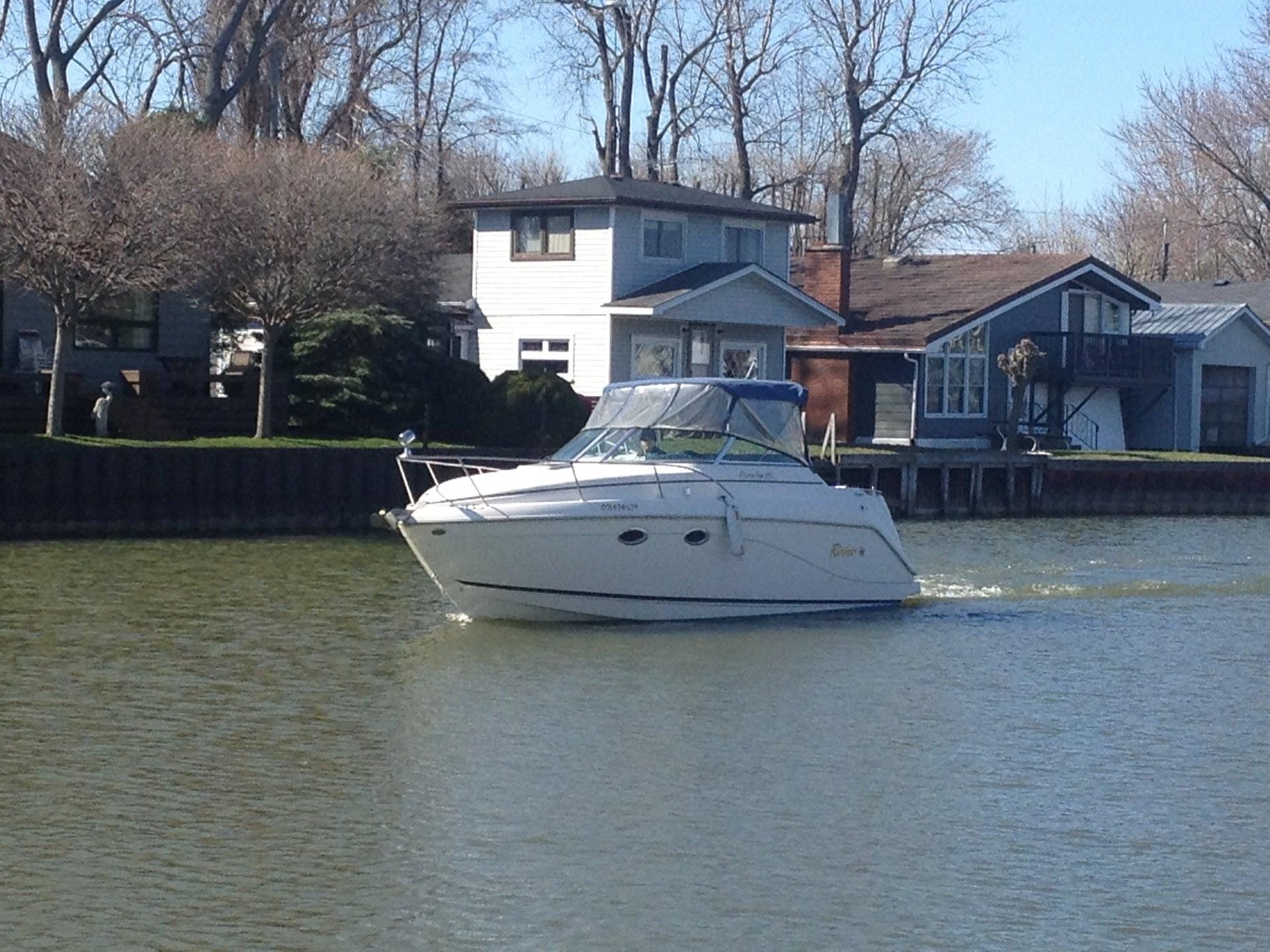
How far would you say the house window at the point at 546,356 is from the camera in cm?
4503

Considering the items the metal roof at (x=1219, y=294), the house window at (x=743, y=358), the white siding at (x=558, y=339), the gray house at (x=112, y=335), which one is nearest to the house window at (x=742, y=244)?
the house window at (x=743, y=358)

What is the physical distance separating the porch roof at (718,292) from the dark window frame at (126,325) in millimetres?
10612

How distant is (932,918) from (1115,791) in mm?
3791

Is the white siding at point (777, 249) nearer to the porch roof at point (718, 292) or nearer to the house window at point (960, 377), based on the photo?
the porch roof at point (718, 292)

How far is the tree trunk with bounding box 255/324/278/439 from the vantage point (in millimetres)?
34375

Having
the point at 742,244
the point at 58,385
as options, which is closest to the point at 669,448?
the point at 58,385

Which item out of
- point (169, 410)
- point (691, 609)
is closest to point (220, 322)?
point (169, 410)

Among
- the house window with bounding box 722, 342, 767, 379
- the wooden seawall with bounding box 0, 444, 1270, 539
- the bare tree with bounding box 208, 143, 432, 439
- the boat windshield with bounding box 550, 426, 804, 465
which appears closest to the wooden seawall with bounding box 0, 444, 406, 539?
the wooden seawall with bounding box 0, 444, 1270, 539

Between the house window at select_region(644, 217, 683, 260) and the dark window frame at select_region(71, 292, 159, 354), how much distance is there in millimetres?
12180

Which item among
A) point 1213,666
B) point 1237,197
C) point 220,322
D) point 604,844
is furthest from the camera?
point 1237,197

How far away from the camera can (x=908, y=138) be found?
64.1 metres

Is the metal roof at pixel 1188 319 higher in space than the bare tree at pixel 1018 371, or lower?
higher

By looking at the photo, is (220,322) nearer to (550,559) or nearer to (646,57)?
(550,559)

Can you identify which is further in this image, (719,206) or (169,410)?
(719,206)
